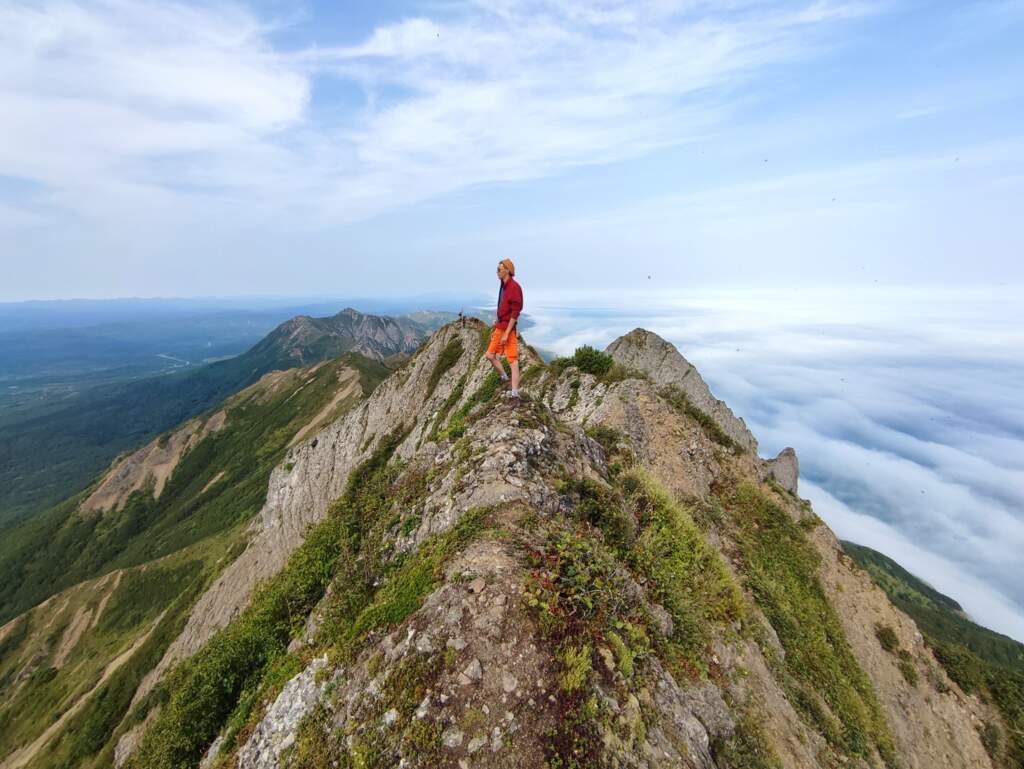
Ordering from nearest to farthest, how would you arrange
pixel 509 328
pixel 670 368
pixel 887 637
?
pixel 509 328 < pixel 887 637 < pixel 670 368

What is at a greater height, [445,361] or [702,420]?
[445,361]

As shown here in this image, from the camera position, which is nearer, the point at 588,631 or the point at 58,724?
the point at 588,631

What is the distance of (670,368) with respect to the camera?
5819 cm

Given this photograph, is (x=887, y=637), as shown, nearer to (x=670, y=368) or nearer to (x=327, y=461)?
(x=670, y=368)

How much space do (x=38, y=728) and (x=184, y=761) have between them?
331ft

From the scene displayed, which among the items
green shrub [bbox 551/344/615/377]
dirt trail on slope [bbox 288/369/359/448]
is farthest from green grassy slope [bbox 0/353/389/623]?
green shrub [bbox 551/344/615/377]

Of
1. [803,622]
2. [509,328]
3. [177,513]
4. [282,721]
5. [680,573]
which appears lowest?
[177,513]

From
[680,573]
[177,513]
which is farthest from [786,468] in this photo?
[177,513]

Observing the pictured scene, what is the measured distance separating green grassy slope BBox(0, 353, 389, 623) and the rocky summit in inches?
4663

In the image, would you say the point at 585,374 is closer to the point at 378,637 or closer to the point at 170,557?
the point at 378,637

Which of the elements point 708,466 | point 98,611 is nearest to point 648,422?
point 708,466

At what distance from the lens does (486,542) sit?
28.8ft

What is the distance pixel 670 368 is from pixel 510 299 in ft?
160

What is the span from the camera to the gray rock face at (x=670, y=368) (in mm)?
55625
